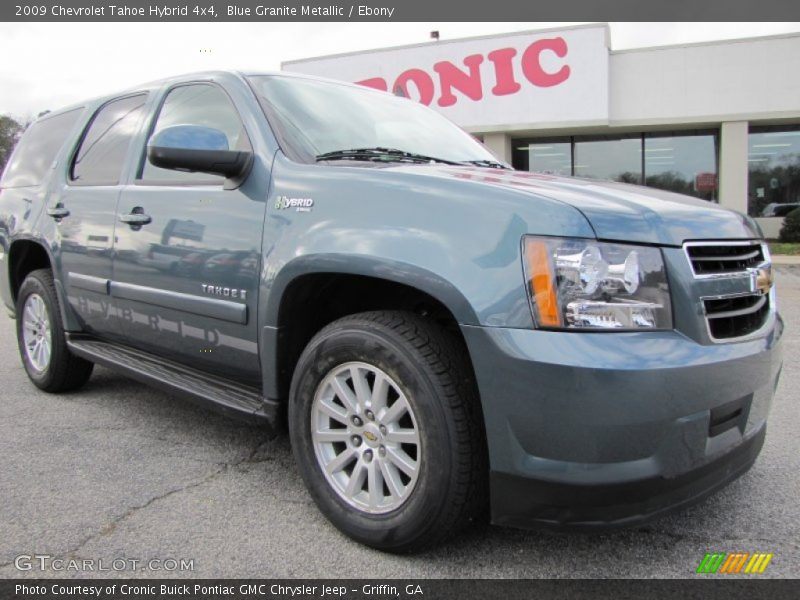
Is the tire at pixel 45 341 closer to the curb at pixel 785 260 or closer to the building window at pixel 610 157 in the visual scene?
the curb at pixel 785 260

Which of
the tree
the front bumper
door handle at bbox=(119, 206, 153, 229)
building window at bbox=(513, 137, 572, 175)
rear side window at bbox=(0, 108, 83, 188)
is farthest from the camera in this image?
the tree

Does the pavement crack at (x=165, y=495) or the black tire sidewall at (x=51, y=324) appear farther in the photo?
the black tire sidewall at (x=51, y=324)

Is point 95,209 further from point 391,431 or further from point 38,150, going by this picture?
point 391,431

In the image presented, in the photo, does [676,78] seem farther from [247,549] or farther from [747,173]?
[247,549]

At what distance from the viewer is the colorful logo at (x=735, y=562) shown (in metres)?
2.20

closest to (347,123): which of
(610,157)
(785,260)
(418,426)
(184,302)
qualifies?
(184,302)

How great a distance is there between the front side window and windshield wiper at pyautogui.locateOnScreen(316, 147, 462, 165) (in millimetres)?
397

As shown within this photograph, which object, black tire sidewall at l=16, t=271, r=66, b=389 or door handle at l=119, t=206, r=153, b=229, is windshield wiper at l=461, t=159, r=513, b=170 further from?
black tire sidewall at l=16, t=271, r=66, b=389

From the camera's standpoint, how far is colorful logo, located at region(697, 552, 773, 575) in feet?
7.22

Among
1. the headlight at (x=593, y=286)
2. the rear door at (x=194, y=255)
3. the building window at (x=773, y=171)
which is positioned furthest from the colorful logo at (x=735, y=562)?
the building window at (x=773, y=171)

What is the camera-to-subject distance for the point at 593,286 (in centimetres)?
194

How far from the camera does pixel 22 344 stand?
4621 millimetres

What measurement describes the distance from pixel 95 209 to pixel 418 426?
256cm

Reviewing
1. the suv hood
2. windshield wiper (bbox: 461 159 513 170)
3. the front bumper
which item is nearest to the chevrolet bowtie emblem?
the suv hood
